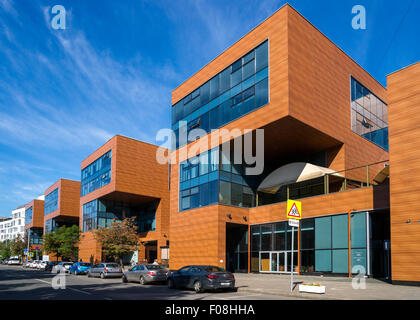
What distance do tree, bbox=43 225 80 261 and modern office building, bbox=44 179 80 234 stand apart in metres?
9.38

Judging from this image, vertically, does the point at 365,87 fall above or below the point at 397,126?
above

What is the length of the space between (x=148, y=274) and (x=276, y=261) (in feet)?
39.2

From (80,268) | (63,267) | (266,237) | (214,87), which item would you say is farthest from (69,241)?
(266,237)

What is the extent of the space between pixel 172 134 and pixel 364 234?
22.1 meters

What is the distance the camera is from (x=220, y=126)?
3331 centimetres

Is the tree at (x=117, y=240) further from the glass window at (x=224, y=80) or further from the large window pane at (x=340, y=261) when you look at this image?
the large window pane at (x=340, y=261)

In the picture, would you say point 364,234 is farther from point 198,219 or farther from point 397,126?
point 198,219

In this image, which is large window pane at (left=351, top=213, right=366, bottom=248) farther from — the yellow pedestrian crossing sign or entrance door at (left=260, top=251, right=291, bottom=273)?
the yellow pedestrian crossing sign

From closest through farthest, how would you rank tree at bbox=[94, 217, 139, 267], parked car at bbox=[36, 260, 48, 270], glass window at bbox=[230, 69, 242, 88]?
glass window at bbox=[230, 69, 242, 88] → tree at bbox=[94, 217, 139, 267] → parked car at bbox=[36, 260, 48, 270]

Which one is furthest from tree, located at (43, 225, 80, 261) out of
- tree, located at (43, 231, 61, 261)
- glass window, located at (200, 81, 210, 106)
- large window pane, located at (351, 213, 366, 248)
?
large window pane, located at (351, 213, 366, 248)

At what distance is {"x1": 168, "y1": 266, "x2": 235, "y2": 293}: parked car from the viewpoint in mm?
17484
